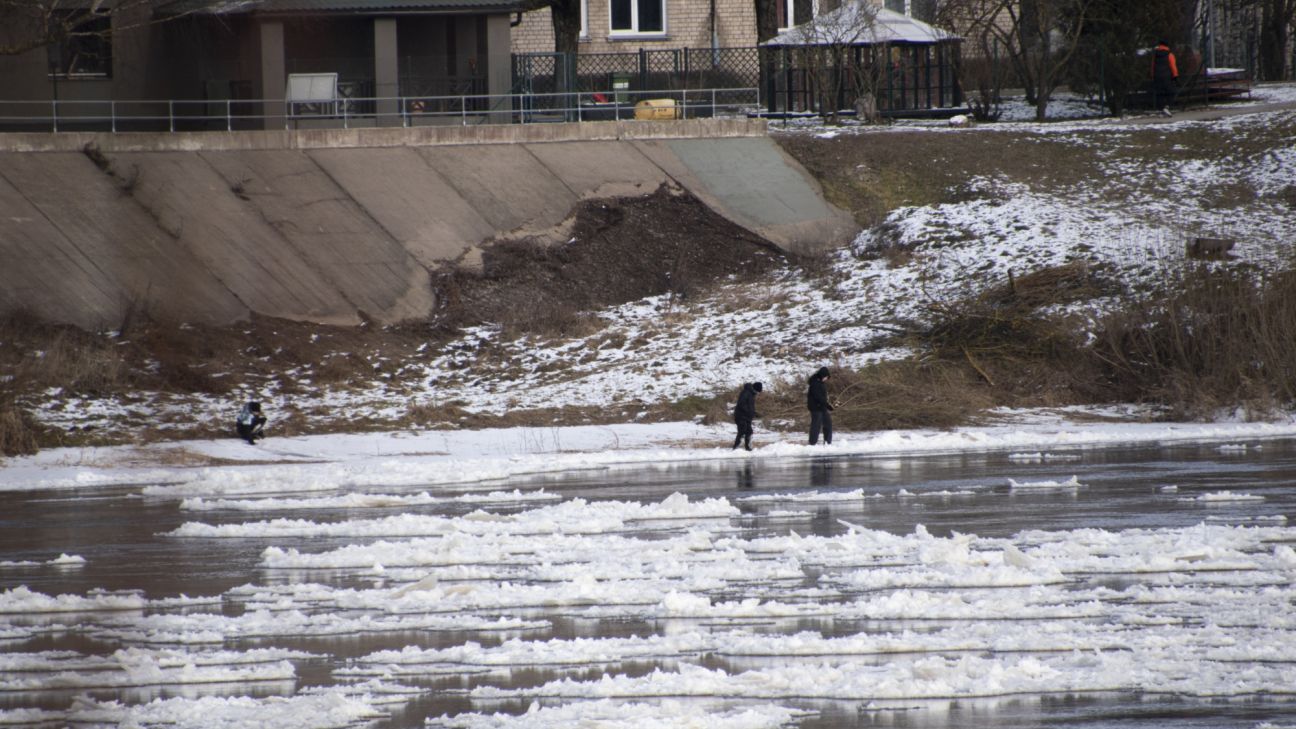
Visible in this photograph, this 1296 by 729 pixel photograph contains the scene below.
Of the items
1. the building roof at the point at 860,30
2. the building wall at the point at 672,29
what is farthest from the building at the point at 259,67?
the building wall at the point at 672,29

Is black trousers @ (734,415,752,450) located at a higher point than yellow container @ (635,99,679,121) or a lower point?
lower

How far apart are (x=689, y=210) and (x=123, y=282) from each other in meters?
13.4

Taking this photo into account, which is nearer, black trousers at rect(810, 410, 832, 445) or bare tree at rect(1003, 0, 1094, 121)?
black trousers at rect(810, 410, 832, 445)

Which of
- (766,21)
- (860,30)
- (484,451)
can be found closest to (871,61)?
(860,30)

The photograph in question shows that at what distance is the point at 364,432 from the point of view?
26.3 m

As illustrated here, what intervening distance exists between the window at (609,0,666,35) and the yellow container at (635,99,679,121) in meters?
13.7

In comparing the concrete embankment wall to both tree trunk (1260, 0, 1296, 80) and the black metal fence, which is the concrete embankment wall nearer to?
the black metal fence

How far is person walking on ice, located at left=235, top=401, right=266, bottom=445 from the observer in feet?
81.8

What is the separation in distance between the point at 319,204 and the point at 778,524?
2058cm

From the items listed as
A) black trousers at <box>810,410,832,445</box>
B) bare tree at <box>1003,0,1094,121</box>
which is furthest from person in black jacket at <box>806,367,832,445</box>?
bare tree at <box>1003,0,1094,121</box>

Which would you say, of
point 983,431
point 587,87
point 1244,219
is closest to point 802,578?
point 983,431

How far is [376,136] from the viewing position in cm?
3609

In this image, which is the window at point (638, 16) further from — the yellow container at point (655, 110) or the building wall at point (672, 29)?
the yellow container at point (655, 110)

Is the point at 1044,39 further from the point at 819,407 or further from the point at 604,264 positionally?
the point at 819,407
